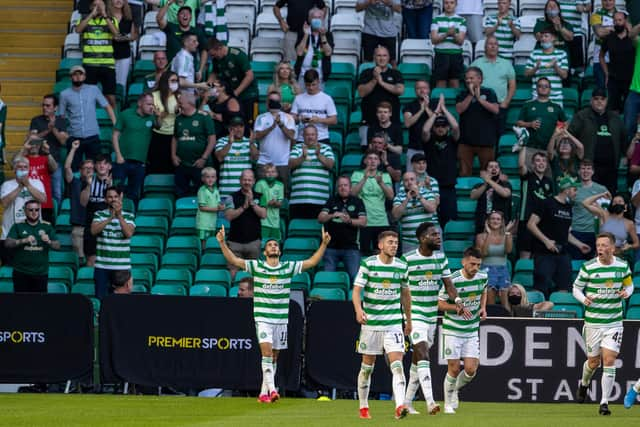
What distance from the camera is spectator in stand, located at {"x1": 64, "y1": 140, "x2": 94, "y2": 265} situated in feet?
75.5

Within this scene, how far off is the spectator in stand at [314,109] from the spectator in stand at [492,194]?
281cm

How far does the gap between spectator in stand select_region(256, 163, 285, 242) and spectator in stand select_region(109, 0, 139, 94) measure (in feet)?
14.6

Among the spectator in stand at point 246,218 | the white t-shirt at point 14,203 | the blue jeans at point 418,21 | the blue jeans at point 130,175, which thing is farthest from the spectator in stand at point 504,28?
the white t-shirt at point 14,203

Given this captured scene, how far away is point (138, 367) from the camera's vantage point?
21.0 metres

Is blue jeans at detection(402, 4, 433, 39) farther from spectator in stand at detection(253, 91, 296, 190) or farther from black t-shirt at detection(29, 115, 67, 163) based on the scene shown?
black t-shirt at detection(29, 115, 67, 163)

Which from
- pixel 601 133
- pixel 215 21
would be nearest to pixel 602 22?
pixel 601 133

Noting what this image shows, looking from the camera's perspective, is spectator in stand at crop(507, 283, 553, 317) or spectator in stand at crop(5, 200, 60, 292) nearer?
spectator in stand at crop(507, 283, 553, 317)

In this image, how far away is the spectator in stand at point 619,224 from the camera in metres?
22.2

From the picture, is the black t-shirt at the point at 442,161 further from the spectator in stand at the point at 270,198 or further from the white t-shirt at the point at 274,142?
the spectator in stand at the point at 270,198

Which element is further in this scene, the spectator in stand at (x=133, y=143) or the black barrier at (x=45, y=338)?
the spectator in stand at (x=133, y=143)

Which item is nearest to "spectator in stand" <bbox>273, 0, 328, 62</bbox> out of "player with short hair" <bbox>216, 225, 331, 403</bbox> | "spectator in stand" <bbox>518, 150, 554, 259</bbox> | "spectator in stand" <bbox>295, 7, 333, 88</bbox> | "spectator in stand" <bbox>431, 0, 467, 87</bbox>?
"spectator in stand" <bbox>295, 7, 333, 88</bbox>

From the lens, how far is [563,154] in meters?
23.3

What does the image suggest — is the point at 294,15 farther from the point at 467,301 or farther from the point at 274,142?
the point at 467,301

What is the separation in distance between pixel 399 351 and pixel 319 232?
772 centimetres
